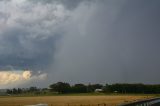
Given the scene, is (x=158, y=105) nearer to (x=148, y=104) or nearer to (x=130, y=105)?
(x=148, y=104)

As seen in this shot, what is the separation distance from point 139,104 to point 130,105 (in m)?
6.02

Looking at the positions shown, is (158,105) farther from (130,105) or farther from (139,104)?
(130,105)

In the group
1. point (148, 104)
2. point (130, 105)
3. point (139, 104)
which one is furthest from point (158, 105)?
point (130, 105)

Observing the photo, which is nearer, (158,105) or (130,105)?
(130,105)

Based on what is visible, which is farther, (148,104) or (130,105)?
(148,104)

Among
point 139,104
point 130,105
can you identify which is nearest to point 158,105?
point 139,104

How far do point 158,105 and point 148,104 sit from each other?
7.72 feet

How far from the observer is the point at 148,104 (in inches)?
2077

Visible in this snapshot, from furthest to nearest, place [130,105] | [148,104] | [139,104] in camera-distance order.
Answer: [148,104]
[139,104]
[130,105]

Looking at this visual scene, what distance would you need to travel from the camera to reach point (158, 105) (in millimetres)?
54312

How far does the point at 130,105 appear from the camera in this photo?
131 ft

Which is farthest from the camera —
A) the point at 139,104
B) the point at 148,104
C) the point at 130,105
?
the point at 148,104

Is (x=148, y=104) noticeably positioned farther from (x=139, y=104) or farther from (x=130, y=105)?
(x=130, y=105)

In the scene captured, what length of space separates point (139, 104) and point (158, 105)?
9.67 m
